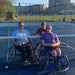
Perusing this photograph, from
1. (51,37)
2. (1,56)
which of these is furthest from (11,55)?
(51,37)

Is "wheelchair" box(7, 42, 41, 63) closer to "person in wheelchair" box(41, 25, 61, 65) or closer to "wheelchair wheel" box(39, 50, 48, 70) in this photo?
"wheelchair wheel" box(39, 50, 48, 70)

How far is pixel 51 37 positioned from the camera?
7.13 m

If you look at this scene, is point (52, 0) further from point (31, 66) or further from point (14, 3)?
point (31, 66)

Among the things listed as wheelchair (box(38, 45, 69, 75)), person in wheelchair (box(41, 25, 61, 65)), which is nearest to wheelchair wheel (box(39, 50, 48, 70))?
wheelchair (box(38, 45, 69, 75))

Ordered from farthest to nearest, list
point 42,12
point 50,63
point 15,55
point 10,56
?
point 42,12
point 10,56
point 15,55
point 50,63

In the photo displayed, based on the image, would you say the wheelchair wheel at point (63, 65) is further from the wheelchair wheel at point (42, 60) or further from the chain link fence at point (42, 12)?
the chain link fence at point (42, 12)

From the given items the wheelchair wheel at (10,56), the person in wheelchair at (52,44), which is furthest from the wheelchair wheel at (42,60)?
the wheelchair wheel at (10,56)

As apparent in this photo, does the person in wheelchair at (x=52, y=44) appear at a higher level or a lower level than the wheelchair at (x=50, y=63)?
higher

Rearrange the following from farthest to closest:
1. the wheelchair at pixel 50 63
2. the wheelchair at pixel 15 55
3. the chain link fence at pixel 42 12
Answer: the chain link fence at pixel 42 12 < the wheelchair at pixel 15 55 < the wheelchair at pixel 50 63

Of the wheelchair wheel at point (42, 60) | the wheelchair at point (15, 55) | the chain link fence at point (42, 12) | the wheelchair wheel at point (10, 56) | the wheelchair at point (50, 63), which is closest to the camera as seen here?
the wheelchair at point (50, 63)

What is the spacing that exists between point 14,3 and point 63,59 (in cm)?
2492

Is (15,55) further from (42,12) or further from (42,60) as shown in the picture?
(42,12)

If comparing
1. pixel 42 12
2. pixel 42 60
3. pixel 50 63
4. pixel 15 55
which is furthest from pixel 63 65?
pixel 42 12

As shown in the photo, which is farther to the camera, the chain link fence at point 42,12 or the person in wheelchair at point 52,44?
the chain link fence at point 42,12
